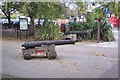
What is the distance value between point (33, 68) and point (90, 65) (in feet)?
6.71

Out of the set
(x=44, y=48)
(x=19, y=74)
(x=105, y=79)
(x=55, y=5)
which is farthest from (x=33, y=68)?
(x=55, y=5)

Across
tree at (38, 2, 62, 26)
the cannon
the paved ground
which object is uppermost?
tree at (38, 2, 62, 26)

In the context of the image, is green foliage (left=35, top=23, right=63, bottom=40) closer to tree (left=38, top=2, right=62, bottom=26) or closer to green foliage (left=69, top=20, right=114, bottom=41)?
tree (left=38, top=2, right=62, bottom=26)

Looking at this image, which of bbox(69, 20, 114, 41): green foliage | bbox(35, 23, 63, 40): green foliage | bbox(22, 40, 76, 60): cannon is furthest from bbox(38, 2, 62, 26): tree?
bbox(22, 40, 76, 60): cannon

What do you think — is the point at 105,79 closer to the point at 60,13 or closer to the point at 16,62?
the point at 16,62

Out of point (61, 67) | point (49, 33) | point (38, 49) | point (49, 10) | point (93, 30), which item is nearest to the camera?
point (61, 67)

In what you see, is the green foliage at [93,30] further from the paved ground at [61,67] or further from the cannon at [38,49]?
the cannon at [38,49]

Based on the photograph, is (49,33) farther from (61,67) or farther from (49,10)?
(61,67)

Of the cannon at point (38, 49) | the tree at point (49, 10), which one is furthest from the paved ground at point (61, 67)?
the tree at point (49, 10)

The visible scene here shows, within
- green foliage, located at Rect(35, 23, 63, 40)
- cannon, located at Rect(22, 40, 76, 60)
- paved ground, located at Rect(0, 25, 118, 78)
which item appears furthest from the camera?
green foliage, located at Rect(35, 23, 63, 40)

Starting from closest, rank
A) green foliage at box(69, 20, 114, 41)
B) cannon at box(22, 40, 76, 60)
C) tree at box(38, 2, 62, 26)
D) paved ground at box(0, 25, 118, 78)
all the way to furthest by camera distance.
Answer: paved ground at box(0, 25, 118, 78) < cannon at box(22, 40, 76, 60) < tree at box(38, 2, 62, 26) < green foliage at box(69, 20, 114, 41)

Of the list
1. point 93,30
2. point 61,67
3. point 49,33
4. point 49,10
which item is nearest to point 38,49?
point 61,67

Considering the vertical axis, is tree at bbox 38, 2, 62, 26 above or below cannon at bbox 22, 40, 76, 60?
above

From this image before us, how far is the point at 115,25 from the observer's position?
4162cm
